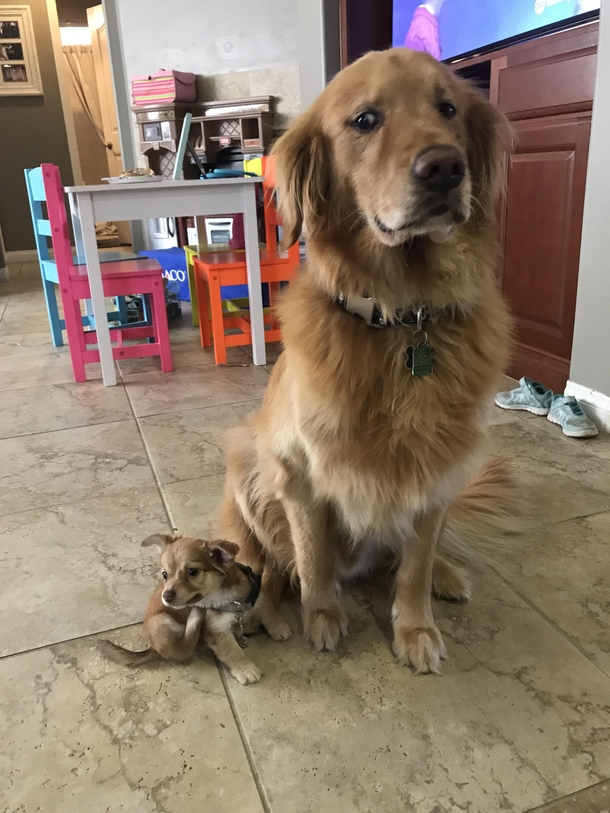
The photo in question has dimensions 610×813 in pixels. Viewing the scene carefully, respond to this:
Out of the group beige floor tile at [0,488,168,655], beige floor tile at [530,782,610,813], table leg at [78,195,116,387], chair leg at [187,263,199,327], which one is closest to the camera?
beige floor tile at [530,782,610,813]

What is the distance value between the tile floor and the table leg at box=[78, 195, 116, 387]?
1.08 m

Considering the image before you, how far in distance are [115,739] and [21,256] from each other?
7454 mm

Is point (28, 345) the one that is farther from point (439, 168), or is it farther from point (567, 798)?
point (567, 798)

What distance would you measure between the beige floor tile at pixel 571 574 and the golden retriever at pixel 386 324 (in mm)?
302

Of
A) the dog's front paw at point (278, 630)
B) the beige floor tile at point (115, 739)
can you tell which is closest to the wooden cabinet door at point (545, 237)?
the dog's front paw at point (278, 630)

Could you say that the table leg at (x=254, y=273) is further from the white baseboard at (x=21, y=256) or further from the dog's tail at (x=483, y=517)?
the white baseboard at (x=21, y=256)

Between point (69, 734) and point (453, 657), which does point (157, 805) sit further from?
point (453, 657)

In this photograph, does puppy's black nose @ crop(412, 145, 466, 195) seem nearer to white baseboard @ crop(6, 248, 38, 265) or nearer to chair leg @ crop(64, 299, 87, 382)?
chair leg @ crop(64, 299, 87, 382)

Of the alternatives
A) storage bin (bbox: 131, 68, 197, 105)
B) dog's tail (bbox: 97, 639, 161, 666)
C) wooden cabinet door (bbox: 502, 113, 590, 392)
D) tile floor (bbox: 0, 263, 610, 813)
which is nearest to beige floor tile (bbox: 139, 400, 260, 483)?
tile floor (bbox: 0, 263, 610, 813)

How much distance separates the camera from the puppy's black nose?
924 millimetres

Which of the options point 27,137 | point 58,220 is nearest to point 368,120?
point 58,220

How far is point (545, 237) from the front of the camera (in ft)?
7.80

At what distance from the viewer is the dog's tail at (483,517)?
150cm

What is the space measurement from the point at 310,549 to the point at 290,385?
13.0 inches
